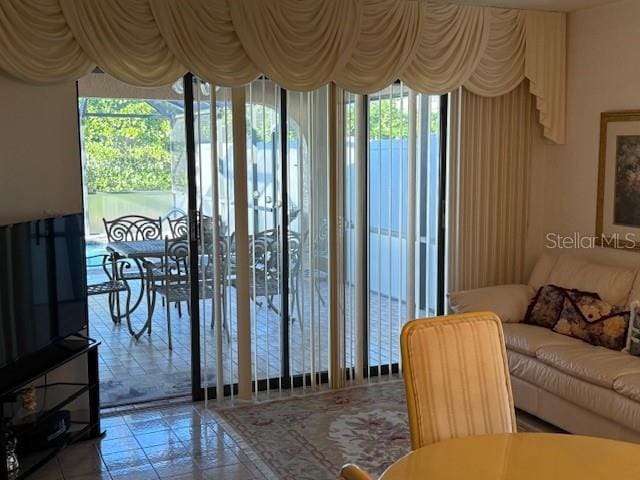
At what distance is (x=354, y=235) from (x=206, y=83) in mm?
1418

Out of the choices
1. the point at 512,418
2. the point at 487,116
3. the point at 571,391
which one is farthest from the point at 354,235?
the point at 512,418

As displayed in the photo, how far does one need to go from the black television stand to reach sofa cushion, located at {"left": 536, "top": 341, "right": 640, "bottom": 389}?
8.43 feet

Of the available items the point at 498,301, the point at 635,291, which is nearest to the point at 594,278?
the point at 635,291

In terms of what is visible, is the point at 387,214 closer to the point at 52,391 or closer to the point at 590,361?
the point at 590,361

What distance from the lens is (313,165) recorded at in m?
4.69

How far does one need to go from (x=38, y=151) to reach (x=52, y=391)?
4.43ft

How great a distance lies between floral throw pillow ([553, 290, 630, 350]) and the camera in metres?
4.06

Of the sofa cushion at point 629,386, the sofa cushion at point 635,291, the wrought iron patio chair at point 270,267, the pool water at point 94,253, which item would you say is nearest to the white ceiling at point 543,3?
the sofa cushion at point 635,291

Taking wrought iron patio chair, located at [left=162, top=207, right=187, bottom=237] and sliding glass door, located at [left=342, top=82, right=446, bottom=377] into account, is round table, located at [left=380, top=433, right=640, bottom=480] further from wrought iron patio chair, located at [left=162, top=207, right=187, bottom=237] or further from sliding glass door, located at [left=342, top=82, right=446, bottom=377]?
wrought iron patio chair, located at [left=162, top=207, right=187, bottom=237]

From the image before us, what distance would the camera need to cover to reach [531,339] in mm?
4234

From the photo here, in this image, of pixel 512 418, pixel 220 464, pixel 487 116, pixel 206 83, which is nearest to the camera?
pixel 512 418

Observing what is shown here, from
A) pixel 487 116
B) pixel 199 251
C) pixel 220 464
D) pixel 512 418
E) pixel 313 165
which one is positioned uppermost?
pixel 487 116

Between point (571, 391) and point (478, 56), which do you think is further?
point (478, 56)

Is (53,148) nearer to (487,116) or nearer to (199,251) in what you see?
(199,251)
